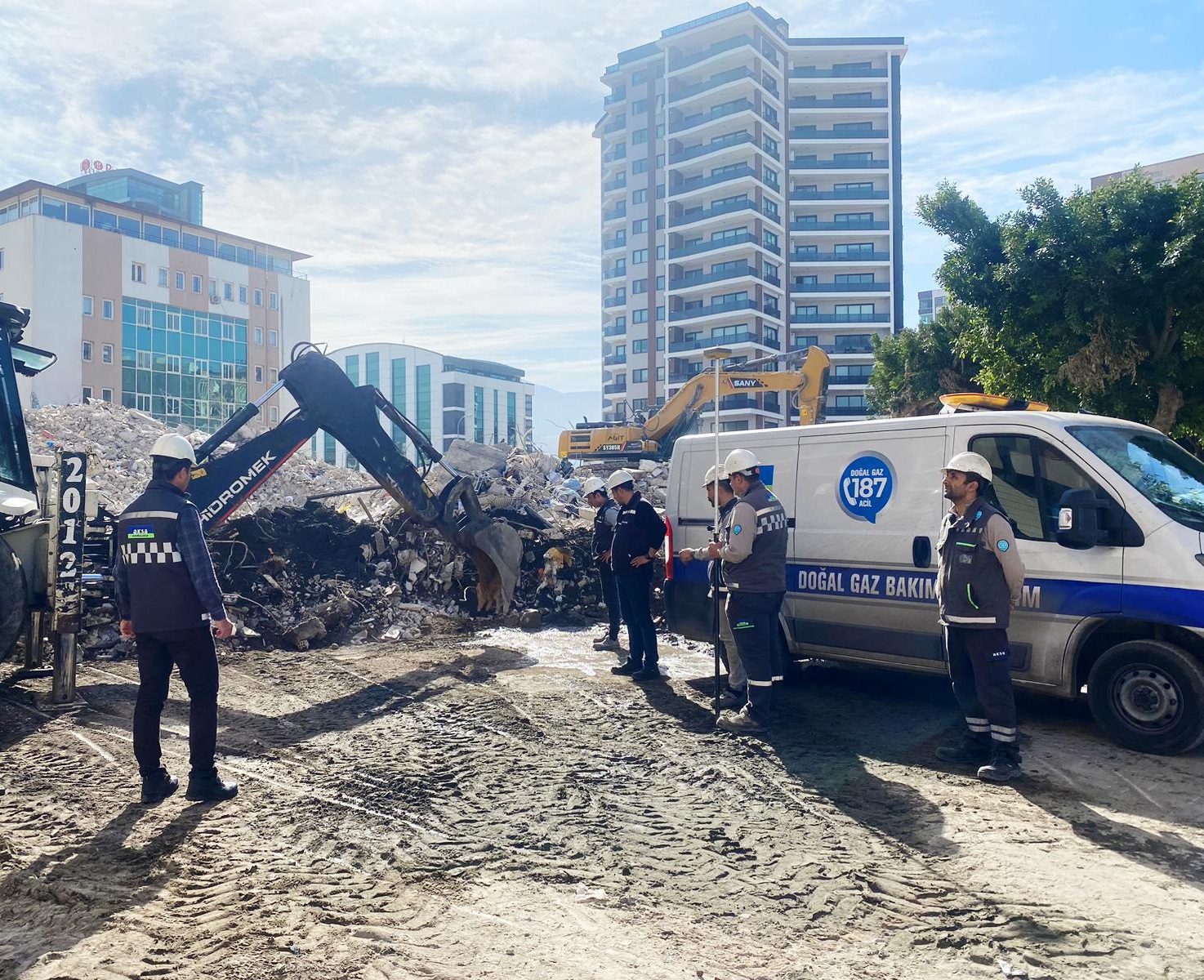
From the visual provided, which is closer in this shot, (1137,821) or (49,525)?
(1137,821)

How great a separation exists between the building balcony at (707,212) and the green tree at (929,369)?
1548 inches

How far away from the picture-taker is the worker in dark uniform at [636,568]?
27.4ft

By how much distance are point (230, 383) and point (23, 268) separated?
14844mm

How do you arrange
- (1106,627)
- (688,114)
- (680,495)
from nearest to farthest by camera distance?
1. (1106,627)
2. (680,495)
3. (688,114)

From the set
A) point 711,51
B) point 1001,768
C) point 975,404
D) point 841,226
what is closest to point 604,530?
point 975,404

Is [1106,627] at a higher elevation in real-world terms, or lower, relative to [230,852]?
higher

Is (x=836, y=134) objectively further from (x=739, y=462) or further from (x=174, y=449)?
(x=174, y=449)

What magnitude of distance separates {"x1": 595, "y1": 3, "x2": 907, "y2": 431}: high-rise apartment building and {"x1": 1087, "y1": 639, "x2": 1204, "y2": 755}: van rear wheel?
54922 mm

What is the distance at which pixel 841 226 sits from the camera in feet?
Answer: 214

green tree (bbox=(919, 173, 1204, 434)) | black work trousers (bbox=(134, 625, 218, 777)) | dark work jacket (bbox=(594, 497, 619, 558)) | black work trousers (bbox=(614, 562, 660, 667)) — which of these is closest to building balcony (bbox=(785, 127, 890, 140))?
green tree (bbox=(919, 173, 1204, 434))

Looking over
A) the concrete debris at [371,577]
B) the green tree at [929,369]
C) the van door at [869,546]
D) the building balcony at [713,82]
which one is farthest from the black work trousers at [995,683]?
the building balcony at [713,82]

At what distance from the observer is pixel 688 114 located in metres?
64.6

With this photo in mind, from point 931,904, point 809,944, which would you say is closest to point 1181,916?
point 931,904

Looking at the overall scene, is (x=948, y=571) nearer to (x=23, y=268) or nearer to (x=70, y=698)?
(x=70, y=698)
